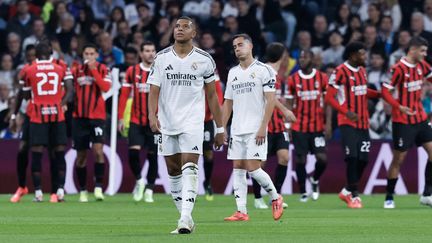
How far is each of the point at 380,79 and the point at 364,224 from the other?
37.8 ft

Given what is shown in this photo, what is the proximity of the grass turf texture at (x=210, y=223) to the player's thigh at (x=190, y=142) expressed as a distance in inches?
33.8

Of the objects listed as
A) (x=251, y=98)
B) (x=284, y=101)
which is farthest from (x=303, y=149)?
(x=251, y=98)

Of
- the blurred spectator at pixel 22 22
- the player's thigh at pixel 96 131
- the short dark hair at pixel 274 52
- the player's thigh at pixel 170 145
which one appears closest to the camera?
the player's thigh at pixel 170 145

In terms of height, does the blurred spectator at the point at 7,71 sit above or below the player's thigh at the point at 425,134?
above

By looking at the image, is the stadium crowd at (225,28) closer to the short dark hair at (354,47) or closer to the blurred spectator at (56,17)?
the blurred spectator at (56,17)

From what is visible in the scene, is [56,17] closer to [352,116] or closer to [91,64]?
[91,64]

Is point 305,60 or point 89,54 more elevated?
point 89,54

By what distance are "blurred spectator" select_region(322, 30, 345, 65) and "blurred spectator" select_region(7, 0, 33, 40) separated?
6435mm

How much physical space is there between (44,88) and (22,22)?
26.0 feet

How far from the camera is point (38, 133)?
20.4m

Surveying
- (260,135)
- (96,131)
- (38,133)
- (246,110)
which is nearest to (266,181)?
(260,135)

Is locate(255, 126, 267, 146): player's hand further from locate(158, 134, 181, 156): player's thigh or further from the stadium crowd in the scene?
the stadium crowd

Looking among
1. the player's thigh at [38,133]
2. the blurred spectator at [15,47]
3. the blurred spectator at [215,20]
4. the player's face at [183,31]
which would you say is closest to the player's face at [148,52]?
the player's thigh at [38,133]

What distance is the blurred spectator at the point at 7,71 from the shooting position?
2564 centimetres
